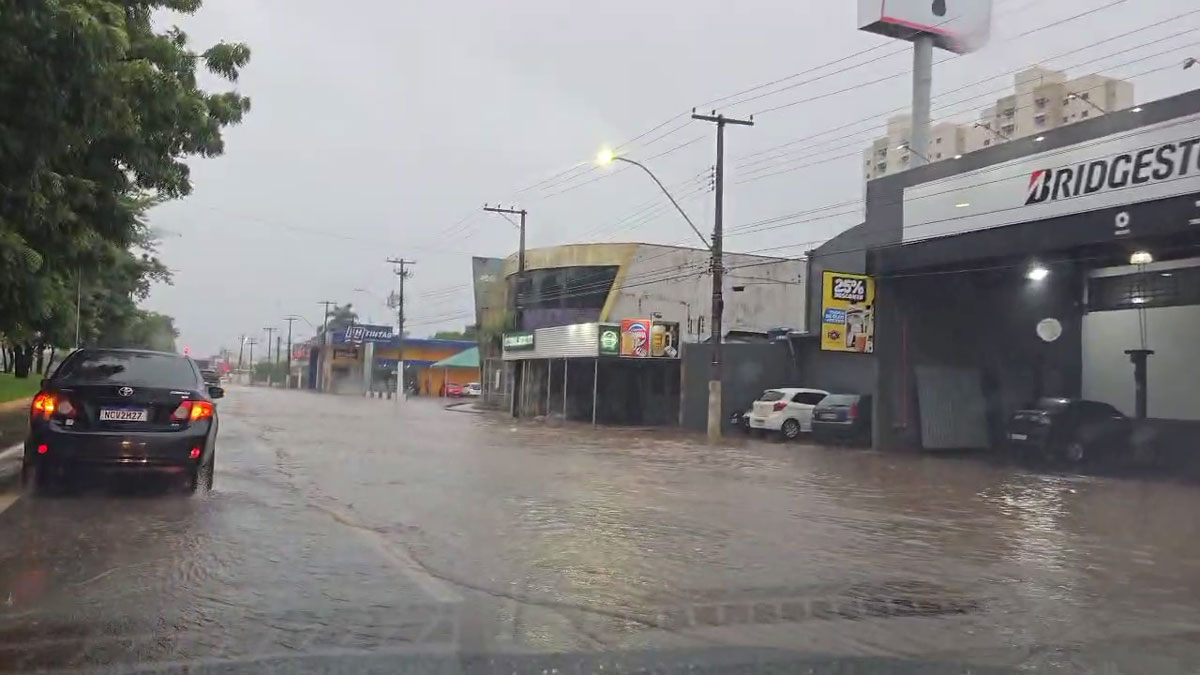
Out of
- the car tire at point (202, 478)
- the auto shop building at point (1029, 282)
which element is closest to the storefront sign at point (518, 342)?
the auto shop building at point (1029, 282)

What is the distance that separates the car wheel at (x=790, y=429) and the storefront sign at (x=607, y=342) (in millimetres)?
7281

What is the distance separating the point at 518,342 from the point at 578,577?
3300 centimetres

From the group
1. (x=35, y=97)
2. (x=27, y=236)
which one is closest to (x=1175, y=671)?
(x=35, y=97)

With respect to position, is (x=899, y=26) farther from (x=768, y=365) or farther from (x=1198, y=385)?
(x=1198, y=385)

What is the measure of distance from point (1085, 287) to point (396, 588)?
22.7 meters

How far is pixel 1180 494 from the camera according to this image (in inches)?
629

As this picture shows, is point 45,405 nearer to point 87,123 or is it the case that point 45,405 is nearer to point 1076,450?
point 87,123

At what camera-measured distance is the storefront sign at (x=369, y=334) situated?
85.9m

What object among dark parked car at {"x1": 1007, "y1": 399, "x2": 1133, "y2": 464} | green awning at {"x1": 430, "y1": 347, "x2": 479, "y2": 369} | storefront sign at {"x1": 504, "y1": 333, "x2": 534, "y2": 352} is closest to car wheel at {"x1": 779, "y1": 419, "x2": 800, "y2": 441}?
dark parked car at {"x1": 1007, "y1": 399, "x2": 1133, "y2": 464}

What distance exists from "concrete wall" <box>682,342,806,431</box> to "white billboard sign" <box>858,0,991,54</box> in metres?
11.6

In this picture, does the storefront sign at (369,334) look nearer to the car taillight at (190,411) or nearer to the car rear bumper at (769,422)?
the car rear bumper at (769,422)

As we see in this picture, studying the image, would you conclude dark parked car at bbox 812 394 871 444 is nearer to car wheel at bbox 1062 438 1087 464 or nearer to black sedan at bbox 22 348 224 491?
car wheel at bbox 1062 438 1087 464

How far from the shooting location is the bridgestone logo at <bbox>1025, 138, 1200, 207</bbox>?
16344 mm

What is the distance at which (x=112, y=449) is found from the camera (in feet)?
32.2
